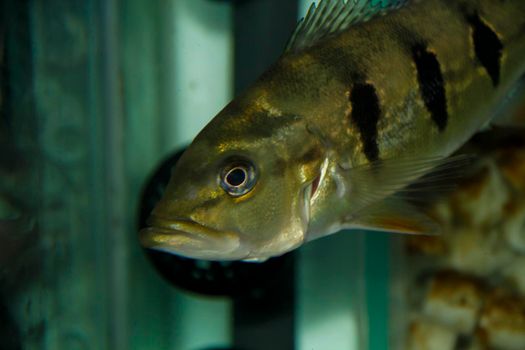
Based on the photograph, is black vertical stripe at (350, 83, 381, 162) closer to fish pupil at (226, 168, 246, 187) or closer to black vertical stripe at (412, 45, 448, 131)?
black vertical stripe at (412, 45, 448, 131)

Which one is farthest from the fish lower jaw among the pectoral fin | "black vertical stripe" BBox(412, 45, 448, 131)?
"black vertical stripe" BBox(412, 45, 448, 131)

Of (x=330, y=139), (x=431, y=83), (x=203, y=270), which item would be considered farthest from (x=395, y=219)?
(x=203, y=270)

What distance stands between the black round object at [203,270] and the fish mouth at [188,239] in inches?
52.8

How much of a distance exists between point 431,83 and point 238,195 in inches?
23.8

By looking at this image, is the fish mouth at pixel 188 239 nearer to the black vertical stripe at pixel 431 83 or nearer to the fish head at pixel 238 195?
the fish head at pixel 238 195

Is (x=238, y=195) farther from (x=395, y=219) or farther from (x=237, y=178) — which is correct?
(x=395, y=219)

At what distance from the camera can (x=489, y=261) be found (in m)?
2.39

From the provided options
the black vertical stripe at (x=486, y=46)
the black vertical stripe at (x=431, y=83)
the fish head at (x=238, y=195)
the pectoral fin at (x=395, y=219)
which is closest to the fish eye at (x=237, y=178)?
the fish head at (x=238, y=195)

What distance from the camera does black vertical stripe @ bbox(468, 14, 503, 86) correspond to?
1.55m

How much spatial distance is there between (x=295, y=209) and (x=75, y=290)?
163 cm

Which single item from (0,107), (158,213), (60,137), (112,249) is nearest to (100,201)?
(112,249)

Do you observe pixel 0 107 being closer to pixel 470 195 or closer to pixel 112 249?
pixel 112 249

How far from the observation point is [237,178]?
4.47ft

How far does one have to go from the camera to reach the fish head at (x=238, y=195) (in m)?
1.32
